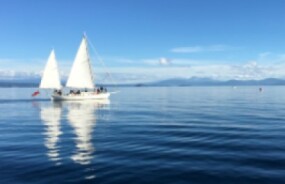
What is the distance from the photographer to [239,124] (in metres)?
38.4

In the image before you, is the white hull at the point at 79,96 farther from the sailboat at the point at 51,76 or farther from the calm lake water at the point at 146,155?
the calm lake water at the point at 146,155

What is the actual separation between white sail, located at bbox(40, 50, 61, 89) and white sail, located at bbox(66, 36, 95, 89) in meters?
6.02

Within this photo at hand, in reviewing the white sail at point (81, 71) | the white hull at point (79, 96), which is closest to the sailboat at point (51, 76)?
the white sail at point (81, 71)

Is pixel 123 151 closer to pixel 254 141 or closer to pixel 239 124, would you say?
pixel 254 141

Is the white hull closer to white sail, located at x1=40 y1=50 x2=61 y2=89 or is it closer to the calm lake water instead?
white sail, located at x1=40 y1=50 x2=61 y2=89

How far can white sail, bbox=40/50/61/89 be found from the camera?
4001 inches

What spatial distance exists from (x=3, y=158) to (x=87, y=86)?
254 feet

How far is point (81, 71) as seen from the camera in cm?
9756

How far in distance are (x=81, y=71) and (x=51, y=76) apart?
10.8 meters

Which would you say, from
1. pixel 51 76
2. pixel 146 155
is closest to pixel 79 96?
pixel 51 76

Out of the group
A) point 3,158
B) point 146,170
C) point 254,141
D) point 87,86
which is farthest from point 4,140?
point 87,86

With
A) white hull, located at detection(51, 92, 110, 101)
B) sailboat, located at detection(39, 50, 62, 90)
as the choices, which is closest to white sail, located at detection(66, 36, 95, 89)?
white hull, located at detection(51, 92, 110, 101)

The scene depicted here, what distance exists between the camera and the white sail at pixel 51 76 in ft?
333

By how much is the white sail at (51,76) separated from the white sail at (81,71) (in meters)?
6.02
